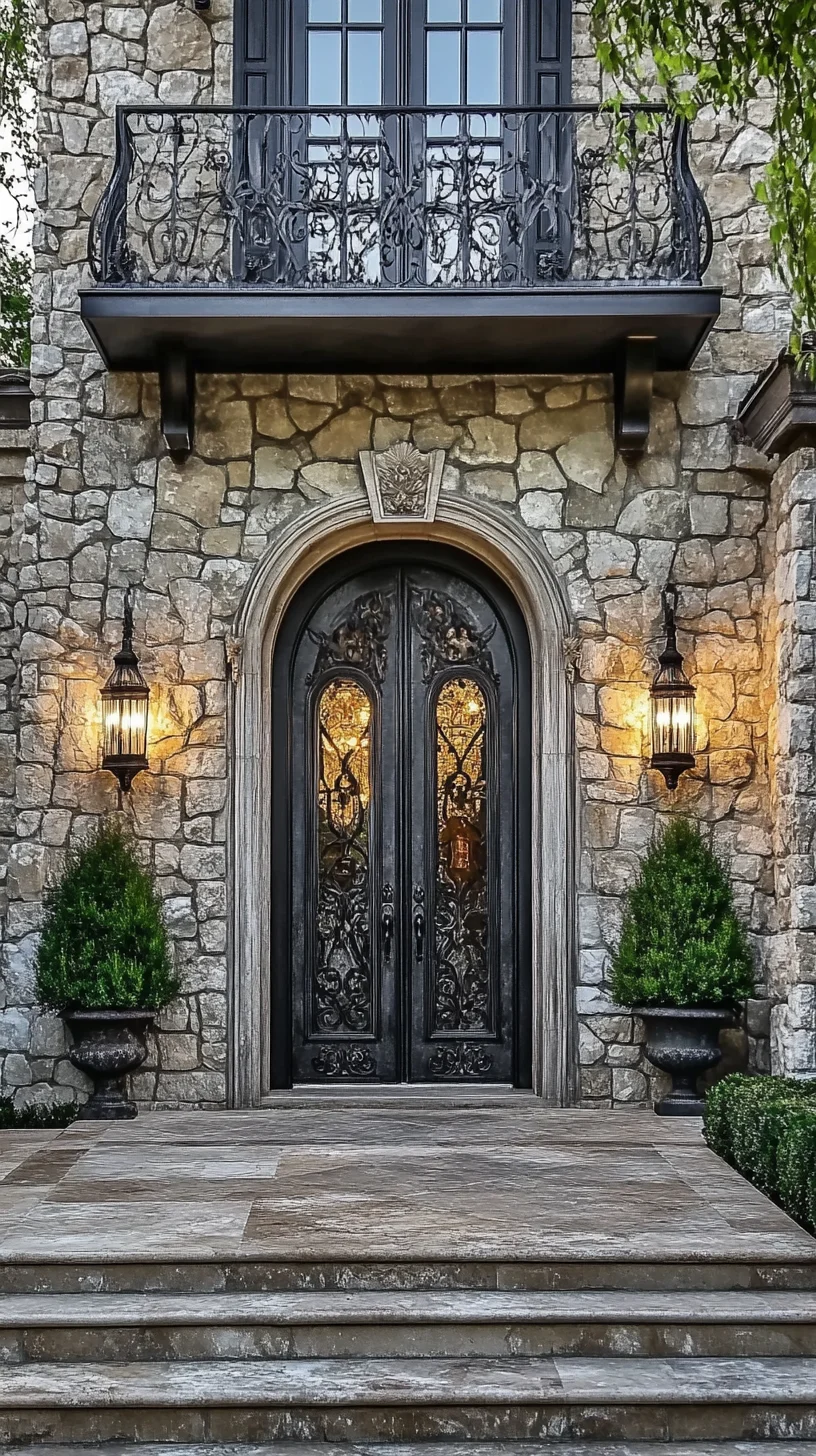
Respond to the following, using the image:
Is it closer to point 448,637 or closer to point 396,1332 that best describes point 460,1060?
point 448,637

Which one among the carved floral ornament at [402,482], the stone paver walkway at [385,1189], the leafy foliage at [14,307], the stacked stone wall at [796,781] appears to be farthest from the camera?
the leafy foliage at [14,307]

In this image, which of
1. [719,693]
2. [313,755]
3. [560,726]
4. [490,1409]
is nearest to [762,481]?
[719,693]

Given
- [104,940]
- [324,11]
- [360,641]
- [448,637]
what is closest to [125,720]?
[104,940]

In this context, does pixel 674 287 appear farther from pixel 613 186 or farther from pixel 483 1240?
pixel 483 1240

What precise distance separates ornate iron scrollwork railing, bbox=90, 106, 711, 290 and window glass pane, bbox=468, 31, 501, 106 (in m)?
0.18

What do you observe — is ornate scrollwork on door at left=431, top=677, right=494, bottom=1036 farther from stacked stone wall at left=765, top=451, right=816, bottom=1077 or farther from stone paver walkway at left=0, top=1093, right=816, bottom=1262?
stacked stone wall at left=765, top=451, right=816, bottom=1077

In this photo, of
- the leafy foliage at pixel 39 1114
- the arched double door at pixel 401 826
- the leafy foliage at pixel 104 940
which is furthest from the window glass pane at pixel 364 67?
the leafy foliage at pixel 39 1114

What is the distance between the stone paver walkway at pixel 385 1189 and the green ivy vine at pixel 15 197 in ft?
20.3

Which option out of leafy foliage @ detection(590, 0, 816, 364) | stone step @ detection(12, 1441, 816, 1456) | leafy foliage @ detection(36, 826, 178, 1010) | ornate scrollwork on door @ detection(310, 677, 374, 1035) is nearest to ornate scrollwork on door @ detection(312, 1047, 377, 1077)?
ornate scrollwork on door @ detection(310, 677, 374, 1035)

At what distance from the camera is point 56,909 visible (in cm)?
795

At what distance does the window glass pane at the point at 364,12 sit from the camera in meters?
8.62

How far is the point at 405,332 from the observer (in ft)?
26.1

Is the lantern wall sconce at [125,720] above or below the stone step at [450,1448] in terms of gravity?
above

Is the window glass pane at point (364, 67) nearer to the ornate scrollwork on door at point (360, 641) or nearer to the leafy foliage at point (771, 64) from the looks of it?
the ornate scrollwork on door at point (360, 641)
